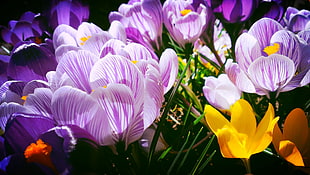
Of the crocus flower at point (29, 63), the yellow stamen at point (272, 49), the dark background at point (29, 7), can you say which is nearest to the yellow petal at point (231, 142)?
the yellow stamen at point (272, 49)

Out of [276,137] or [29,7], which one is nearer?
[276,137]

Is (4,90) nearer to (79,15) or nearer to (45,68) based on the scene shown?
(45,68)

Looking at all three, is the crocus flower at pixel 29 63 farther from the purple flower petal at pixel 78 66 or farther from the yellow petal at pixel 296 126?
the yellow petal at pixel 296 126

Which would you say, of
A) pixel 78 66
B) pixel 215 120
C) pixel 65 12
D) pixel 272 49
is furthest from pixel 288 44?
pixel 65 12

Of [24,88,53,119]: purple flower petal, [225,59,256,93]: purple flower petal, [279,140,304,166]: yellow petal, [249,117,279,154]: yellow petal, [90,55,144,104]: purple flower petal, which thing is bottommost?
[279,140,304,166]: yellow petal

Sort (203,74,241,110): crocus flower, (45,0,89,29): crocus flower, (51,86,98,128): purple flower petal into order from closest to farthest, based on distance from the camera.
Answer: (51,86,98,128): purple flower petal < (203,74,241,110): crocus flower < (45,0,89,29): crocus flower

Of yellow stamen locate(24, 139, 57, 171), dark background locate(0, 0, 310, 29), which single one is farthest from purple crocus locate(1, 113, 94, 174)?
dark background locate(0, 0, 310, 29)

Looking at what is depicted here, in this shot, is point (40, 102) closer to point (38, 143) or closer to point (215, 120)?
point (38, 143)

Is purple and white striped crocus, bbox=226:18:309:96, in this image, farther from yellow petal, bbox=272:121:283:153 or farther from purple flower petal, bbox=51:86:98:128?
purple flower petal, bbox=51:86:98:128
